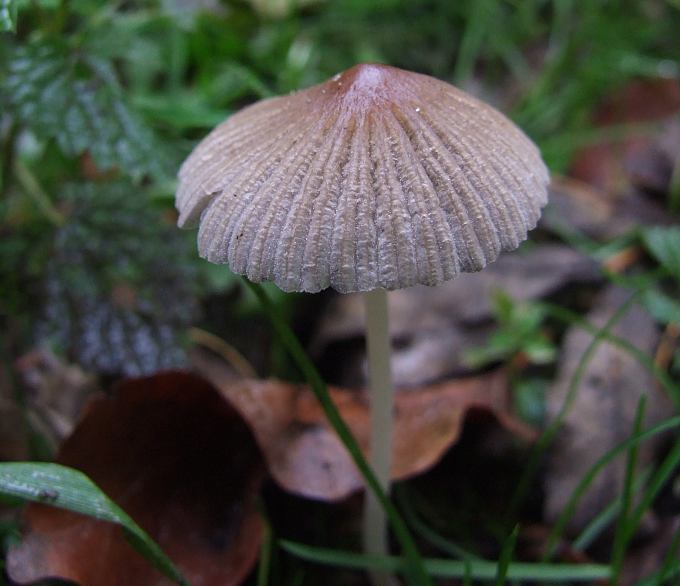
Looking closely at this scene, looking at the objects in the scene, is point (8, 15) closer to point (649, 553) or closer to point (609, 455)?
point (609, 455)

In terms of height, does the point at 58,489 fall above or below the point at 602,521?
above

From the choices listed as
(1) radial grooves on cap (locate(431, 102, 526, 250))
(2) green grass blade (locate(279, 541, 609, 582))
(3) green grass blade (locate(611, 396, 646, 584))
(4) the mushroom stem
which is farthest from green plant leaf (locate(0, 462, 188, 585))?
(3) green grass blade (locate(611, 396, 646, 584))

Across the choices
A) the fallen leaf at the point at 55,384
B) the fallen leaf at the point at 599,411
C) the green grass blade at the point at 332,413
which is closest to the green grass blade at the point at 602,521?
the fallen leaf at the point at 599,411

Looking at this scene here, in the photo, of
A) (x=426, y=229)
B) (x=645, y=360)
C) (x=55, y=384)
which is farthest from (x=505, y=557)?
(x=55, y=384)

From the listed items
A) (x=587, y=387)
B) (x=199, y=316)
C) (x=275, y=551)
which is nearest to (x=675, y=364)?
(x=587, y=387)

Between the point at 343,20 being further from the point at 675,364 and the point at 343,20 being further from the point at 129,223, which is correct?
the point at 675,364

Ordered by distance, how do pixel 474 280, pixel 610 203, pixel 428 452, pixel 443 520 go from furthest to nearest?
pixel 610 203 → pixel 474 280 → pixel 443 520 → pixel 428 452

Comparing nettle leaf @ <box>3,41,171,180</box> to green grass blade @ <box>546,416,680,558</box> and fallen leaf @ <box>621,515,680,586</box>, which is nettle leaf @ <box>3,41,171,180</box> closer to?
green grass blade @ <box>546,416,680,558</box>
